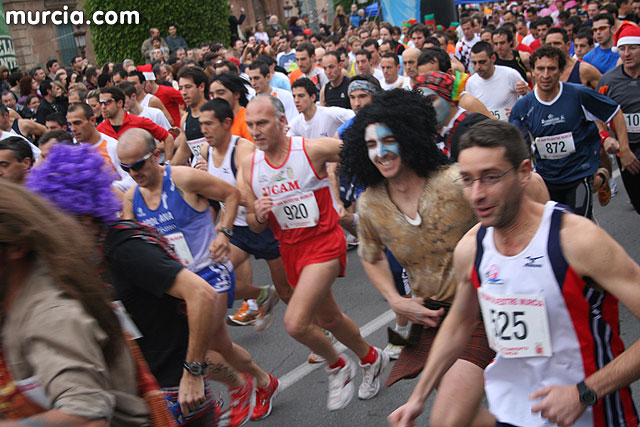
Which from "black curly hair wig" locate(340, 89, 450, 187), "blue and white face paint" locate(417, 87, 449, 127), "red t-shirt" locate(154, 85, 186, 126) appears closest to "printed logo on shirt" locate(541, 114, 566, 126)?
"blue and white face paint" locate(417, 87, 449, 127)

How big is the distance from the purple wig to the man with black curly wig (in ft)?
4.56

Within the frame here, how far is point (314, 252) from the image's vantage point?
475cm

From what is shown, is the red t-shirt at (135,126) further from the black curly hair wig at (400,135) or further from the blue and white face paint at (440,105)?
the black curly hair wig at (400,135)

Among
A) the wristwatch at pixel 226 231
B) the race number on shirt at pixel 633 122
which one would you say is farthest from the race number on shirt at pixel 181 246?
the race number on shirt at pixel 633 122

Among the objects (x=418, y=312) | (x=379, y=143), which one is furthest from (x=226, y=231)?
(x=418, y=312)

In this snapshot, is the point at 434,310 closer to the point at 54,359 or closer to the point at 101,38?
the point at 54,359

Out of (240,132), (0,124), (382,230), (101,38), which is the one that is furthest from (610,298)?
(101,38)

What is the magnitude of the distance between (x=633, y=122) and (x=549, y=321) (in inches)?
178

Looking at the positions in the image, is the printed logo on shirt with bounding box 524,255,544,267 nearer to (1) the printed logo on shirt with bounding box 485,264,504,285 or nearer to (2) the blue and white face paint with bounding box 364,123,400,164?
(1) the printed logo on shirt with bounding box 485,264,504,285

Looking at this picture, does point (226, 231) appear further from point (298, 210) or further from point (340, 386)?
point (340, 386)

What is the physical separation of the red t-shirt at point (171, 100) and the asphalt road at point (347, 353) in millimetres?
4533

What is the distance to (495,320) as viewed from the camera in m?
2.64

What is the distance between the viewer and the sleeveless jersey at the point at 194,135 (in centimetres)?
756

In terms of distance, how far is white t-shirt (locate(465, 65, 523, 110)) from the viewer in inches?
324
